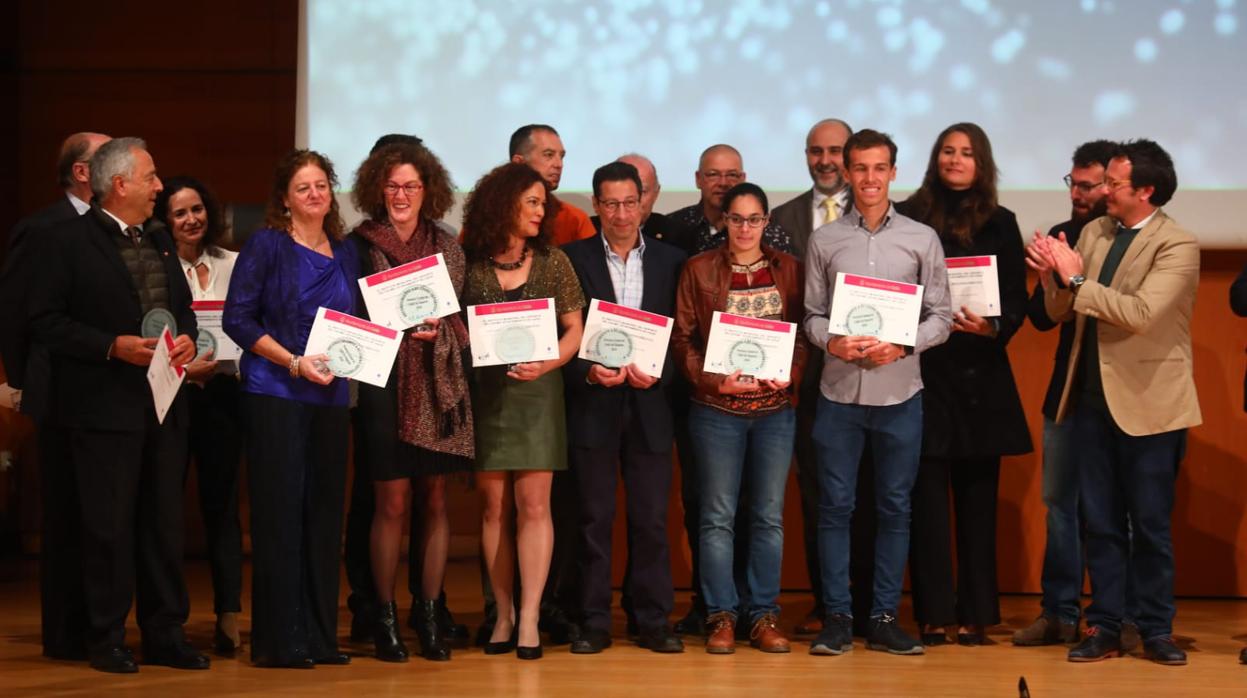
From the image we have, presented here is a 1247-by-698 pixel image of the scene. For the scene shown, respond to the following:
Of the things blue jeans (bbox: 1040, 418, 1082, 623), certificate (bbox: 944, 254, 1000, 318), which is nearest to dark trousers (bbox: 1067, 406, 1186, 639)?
blue jeans (bbox: 1040, 418, 1082, 623)

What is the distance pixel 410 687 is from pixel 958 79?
10.7 ft

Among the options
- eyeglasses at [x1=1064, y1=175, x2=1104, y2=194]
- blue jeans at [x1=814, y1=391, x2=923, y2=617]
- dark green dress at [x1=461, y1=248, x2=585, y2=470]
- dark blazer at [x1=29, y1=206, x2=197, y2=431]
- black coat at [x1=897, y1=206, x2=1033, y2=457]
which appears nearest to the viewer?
dark blazer at [x1=29, y1=206, x2=197, y2=431]

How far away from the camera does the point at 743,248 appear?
4602 mm

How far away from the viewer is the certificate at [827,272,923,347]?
4.43 meters

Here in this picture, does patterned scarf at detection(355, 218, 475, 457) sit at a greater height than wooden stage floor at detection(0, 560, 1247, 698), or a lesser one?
greater

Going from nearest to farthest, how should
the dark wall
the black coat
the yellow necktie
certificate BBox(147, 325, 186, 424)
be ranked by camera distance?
certificate BBox(147, 325, 186, 424), the black coat, the yellow necktie, the dark wall

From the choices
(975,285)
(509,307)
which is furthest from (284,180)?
(975,285)

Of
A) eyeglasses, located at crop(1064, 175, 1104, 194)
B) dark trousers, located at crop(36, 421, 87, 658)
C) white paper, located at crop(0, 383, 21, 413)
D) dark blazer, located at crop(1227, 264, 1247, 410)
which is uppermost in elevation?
eyeglasses, located at crop(1064, 175, 1104, 194)

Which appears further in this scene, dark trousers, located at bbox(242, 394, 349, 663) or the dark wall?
the dark wall

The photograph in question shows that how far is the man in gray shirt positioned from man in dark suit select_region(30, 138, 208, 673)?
196cm

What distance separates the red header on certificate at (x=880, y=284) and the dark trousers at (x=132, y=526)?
2100mm

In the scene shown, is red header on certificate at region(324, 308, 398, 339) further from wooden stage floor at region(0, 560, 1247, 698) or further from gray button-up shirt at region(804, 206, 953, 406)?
gray button-up shirt at region(804, 206, 953, 406)

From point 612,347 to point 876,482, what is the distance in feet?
3.18

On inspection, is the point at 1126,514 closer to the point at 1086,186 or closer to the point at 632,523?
the point at 1086,186
